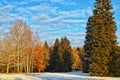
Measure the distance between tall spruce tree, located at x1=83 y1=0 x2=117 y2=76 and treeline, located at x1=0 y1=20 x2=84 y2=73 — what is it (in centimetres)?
1850

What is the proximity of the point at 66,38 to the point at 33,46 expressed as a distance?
29216mm

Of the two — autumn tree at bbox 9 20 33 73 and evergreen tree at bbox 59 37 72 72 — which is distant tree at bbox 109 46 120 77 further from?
evergreen tree at bbox 59 37 72 72

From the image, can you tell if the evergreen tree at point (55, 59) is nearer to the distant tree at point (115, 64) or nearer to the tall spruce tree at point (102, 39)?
the tall spruce tree at point (102, 39)

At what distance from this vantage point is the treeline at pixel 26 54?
63.8 m

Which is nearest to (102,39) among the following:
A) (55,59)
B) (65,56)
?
(65,56)

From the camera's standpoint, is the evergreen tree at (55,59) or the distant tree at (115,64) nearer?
the distant tree at (115,64)

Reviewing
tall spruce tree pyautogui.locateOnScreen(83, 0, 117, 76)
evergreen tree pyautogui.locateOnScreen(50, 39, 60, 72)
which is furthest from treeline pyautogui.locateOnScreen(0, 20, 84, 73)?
tall spruce tree pyautogui.locateOnScreen(83, 0, 117, 76)

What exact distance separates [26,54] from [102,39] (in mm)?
30396

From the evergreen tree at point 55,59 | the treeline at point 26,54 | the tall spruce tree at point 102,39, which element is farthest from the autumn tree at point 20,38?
the evergreen tree at point 55,59

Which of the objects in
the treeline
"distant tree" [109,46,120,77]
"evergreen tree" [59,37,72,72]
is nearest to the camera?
"distant tree" [109,46,120,77]

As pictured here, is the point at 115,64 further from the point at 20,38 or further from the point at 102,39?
the point at 20,38

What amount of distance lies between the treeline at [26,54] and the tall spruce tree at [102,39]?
18.5m

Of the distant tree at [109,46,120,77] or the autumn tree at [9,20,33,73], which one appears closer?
the distant tree at [109,46,120,77]

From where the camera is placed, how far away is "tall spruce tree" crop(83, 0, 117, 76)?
4650 centimetres
